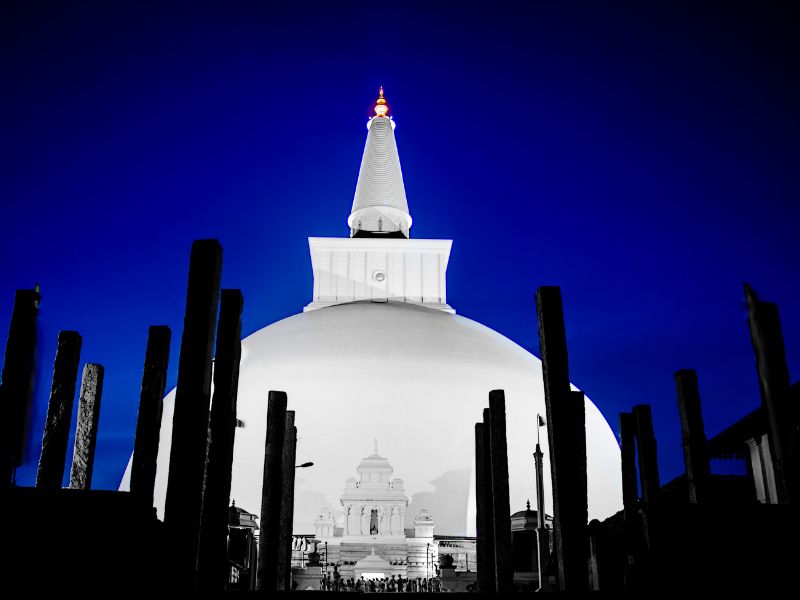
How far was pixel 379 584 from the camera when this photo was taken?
19188 mm

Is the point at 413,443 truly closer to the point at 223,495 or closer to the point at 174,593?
the point at 223,495

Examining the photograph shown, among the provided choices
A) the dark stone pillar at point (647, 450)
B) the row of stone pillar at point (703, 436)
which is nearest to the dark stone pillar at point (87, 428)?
the row of stone pillar at point (703, 436)

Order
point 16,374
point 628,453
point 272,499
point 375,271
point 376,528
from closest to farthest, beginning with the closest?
point 16,374 → point 272,499 → point 628,453 → point 376,528 → point 375,271

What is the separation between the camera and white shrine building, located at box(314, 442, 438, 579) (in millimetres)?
21734

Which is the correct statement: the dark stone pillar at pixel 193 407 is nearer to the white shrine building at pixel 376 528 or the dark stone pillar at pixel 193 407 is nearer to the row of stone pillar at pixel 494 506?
the row of stone pillar at pixel 494 506

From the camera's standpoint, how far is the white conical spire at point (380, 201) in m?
35.3

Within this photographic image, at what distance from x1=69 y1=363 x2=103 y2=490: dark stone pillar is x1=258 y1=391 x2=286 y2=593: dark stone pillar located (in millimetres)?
2415

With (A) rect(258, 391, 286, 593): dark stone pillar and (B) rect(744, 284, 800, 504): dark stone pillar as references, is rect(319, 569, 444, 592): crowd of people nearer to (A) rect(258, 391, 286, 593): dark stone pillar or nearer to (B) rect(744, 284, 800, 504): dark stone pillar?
(A) rect(258, 391, 286, 593): dark stone pillar

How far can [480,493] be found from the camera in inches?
523

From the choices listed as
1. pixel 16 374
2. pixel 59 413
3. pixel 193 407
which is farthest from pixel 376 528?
pixel 193 407

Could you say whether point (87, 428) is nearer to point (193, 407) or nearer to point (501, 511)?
point (193, 407)

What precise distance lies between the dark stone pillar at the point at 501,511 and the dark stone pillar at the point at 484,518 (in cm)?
108

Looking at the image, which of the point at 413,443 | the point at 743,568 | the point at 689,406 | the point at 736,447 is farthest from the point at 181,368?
the point at 413,443

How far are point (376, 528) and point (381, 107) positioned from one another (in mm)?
22840
